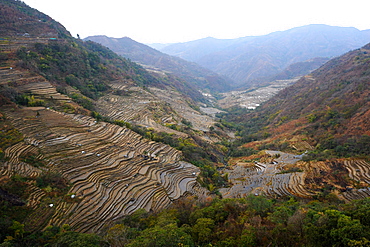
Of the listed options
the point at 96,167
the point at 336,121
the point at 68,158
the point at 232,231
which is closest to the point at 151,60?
the point at 336,121

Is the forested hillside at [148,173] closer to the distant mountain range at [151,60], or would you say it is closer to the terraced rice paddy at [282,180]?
the terraced rice paddy at [282,180]

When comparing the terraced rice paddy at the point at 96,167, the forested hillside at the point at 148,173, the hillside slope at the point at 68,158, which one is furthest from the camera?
the terraced rice paddy at the point at 96,167

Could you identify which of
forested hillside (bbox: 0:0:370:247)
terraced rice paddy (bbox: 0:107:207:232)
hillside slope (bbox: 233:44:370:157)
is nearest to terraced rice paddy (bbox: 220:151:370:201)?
forested hillside (bbox: 0:0:370:247)

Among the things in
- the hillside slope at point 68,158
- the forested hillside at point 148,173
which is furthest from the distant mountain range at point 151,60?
the hillside slope at point 68,158

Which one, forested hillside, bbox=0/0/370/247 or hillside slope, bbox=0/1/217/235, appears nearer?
forested hillside, bbox=0/0/370/247

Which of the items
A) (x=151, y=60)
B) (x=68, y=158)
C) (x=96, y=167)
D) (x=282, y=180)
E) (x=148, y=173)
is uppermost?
(x=151, y=60)

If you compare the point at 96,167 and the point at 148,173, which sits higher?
the point at 96,167

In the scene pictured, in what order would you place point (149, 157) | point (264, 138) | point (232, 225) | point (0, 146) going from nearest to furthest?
point (232, 225) < point (0, 146) < point (149, 157) < point (264, 138)

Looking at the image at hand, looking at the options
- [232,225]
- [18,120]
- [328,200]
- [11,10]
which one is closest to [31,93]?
[18,120]

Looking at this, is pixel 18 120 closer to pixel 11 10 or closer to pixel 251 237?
pixel 251 237

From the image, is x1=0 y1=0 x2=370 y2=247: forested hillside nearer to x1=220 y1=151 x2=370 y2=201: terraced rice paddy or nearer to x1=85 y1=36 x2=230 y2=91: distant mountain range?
x1=220 y1=151 x2=370 y2=201: terraced rice paddy

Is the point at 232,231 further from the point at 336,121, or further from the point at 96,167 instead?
the point at 336,121
